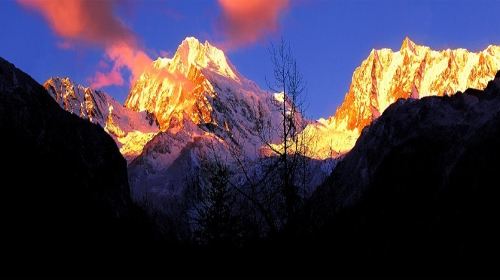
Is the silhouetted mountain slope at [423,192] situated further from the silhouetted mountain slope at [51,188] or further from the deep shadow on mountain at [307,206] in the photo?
the silhouetted mountain slope at [51,188]

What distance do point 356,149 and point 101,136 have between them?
3134 cm

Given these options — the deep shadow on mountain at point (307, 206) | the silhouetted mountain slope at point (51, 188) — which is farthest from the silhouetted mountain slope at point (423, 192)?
the silhouetted mountain slope at point (51, 188)

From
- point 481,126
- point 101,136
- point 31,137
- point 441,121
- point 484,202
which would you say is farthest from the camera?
point 101,136

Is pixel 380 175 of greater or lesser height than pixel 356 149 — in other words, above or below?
below

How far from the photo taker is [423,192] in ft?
201

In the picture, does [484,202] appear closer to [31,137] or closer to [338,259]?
[338,259]

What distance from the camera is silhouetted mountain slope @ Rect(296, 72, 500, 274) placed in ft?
141

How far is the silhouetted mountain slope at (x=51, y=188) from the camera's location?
48.7m

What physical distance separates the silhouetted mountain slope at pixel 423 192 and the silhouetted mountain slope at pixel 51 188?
1704cm

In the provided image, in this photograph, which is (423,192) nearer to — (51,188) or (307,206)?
(51,188)

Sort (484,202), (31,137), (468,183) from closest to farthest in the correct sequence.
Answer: (484,202), (468,183), (31,137)

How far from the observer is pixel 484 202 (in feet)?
152

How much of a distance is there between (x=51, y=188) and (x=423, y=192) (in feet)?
95.7

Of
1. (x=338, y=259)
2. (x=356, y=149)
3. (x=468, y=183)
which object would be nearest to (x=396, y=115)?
(x=356, y=149)
